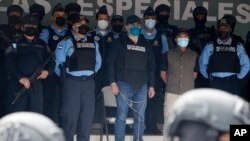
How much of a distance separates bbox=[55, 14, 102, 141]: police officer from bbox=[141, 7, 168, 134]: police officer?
1.06 m

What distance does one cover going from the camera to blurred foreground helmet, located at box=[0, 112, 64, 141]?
9.46 feet

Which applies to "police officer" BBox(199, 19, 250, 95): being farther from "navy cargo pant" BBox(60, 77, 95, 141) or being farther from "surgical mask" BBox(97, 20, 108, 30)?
"navy cargo pant" BBox(60, 77, 95, 141)

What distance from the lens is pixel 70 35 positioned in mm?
9500

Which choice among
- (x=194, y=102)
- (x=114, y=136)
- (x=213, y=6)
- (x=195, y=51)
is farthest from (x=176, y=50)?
(x=194, y=102)

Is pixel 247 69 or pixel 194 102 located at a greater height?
pixel 194 102

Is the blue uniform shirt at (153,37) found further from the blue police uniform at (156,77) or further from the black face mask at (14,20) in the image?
the black face mask at (14,20)

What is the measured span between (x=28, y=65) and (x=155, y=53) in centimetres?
207

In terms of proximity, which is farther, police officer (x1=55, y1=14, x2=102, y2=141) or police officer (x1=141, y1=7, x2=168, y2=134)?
police officer (x1=141, y1=7, x2=168, y2=134)

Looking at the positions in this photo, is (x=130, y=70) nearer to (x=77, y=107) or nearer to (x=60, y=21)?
(x=77, y=107)

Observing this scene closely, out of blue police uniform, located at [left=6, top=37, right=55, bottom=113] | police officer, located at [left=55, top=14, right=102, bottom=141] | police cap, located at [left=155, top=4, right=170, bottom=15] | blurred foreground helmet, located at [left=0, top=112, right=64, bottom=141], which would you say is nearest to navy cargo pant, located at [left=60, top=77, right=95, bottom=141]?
police officer, located at [left=55, top=14, right=102, bottom=141]

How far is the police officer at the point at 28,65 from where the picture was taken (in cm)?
923

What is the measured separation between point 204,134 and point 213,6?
9451 millimetres

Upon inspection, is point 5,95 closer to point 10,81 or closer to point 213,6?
point 10,81

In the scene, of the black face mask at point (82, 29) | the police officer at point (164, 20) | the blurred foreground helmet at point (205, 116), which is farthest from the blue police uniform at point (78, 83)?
the blurred foreground helmet at point (205, 116)
